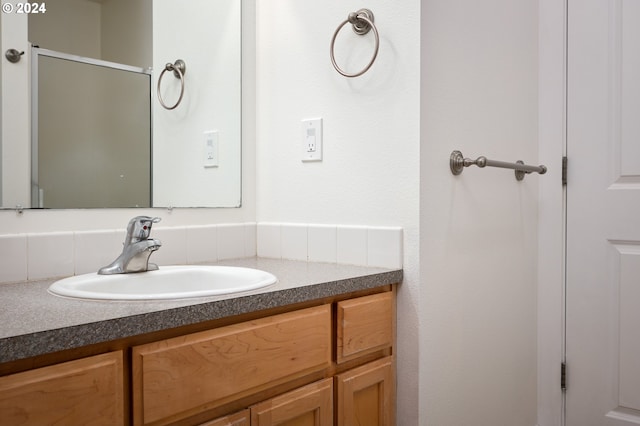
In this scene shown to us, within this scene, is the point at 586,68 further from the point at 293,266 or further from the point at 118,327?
the point at 118,327

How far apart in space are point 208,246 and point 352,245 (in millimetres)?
447

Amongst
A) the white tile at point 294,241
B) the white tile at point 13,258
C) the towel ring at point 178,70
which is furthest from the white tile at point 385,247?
the white tile at point 13,258

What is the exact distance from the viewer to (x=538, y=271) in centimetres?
186

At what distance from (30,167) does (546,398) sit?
1.85 metres

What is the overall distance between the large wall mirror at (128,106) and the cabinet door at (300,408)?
2.24ft

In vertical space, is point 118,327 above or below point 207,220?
below

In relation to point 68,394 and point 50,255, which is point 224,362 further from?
point 50,255

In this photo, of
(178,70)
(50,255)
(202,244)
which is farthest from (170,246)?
(178,70)

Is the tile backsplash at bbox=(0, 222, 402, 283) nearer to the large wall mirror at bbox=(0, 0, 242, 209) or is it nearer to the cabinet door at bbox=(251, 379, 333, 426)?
the large wall mirror at bbox=(0, 0, 242, 209)

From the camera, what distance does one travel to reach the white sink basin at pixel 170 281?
102cm

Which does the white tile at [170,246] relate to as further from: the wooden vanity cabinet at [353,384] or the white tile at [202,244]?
the wooden vanity cabinet at [353,384]

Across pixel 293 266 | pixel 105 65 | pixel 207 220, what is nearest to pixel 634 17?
pixel 293 266

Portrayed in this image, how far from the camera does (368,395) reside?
4.04ft

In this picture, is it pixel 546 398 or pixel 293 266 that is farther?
pixel 546 398
